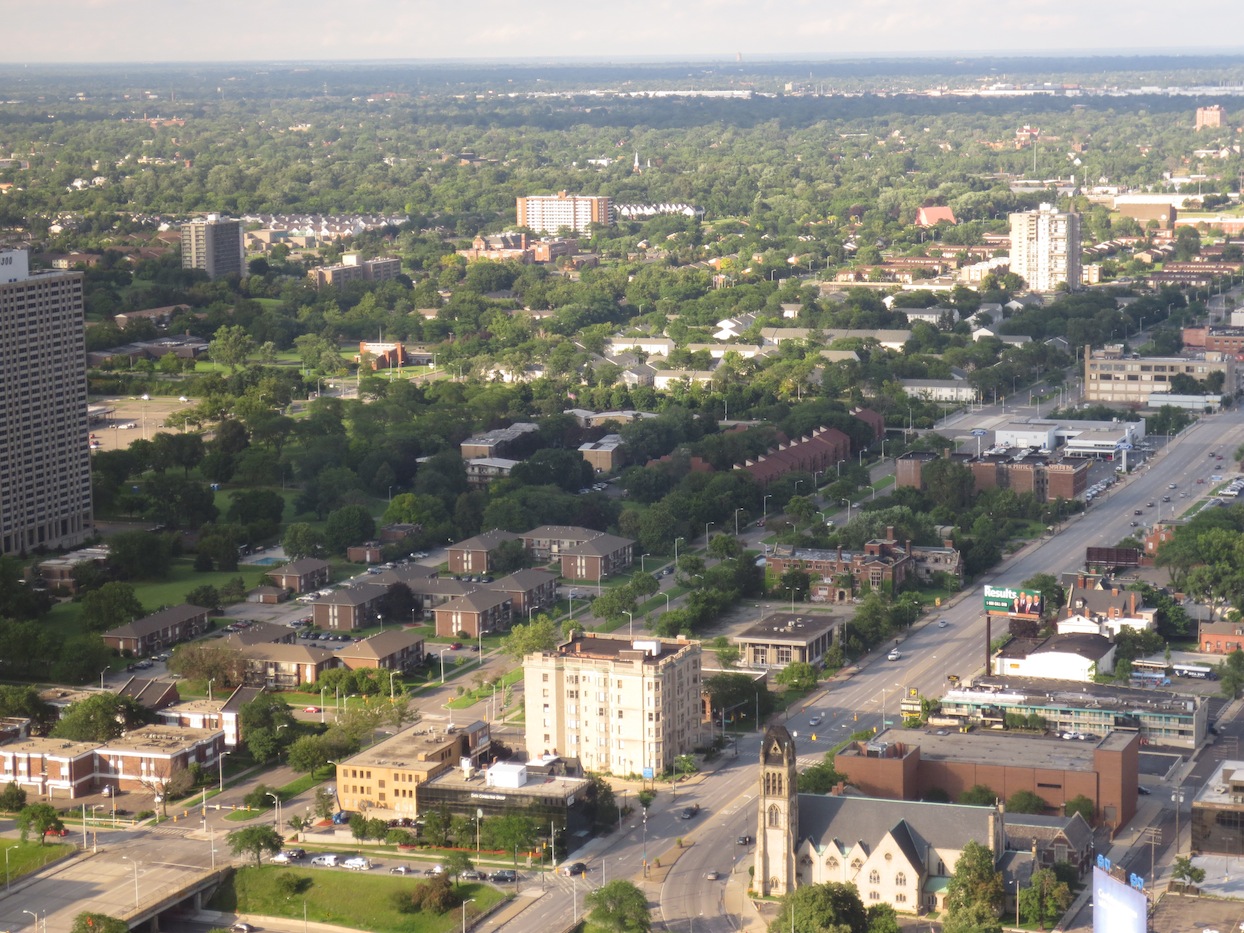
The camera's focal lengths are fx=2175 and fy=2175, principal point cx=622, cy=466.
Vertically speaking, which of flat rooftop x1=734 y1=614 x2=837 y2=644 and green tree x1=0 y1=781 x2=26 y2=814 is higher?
flat rooftop x1=734 y1=614 x2=837 y2=644

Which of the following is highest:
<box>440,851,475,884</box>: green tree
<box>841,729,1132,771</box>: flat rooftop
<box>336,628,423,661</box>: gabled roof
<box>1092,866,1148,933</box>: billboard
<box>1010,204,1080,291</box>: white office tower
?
<box>1010,204,1080,291</box>: white office tower

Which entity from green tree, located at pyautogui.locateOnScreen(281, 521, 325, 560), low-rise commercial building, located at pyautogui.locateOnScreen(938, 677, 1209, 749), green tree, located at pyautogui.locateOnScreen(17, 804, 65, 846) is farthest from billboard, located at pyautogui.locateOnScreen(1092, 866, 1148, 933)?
green tree, located at pyautogui.locateOnScreen(281, 521, 325, 560)

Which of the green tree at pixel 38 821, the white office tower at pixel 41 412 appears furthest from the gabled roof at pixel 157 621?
the green tree at pixel 38 821

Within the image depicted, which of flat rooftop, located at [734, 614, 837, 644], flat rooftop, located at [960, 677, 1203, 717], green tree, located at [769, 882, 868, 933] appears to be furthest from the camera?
flat rooftop, located at [734, 614, 837, 644]

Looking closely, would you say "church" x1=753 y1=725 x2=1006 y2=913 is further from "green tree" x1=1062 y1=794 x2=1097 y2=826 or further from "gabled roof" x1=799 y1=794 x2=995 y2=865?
"green tree" x1=1062 y1=794 x2=1097 y2=826

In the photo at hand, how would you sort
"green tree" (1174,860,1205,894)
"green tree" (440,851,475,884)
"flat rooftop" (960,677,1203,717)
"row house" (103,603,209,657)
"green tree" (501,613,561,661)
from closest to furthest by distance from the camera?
"green tree" (1174,860,1205,894)
"green tree" (440,851,475,884)
"flat rooftop" (960,677,1203,717)
"green tree" (501,613,561,661)
"row house" (103,603,209,657)

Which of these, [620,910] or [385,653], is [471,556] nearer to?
[385,653]

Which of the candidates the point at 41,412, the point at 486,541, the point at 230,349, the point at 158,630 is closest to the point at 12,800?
the point at 158,630
